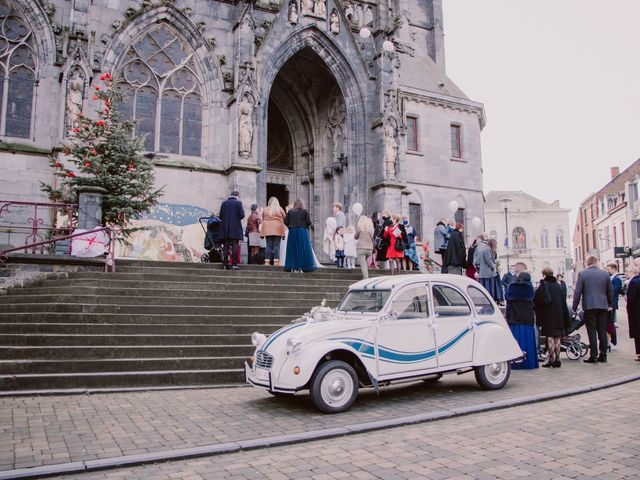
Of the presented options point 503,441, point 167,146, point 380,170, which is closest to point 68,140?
point 167,146

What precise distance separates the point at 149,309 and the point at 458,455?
696cm

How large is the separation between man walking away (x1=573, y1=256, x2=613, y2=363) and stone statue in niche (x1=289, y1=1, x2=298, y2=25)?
14.7m

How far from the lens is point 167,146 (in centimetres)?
1941

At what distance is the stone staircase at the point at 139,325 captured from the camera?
27.1 feet

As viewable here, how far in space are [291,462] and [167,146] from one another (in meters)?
16.2

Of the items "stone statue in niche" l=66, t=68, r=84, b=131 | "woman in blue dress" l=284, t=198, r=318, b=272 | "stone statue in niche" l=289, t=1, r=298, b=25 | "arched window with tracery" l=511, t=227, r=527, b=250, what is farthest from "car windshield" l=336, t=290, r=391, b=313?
"arched window with tracery" l=511, t=227, r=527, b=250

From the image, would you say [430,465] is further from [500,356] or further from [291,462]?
[500,356]

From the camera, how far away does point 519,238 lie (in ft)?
228

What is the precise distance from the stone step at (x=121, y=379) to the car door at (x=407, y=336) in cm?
278

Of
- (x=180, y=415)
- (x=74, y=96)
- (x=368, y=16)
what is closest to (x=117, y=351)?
(x=180, y=415)

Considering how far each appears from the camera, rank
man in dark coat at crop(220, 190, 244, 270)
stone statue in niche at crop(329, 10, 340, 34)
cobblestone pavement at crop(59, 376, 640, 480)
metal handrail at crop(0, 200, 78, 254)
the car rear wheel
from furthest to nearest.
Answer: stone statue in niche at crop(329, 10, 340, 34) → man in dark coat at crop(220, 190, 244, 270) → metal handrail at crop(0, 200, 78, 254) → the car rear wheel → cobblestone pavement at crop(59, 376, 640, 480)

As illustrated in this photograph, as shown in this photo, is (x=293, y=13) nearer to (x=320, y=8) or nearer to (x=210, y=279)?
(x=320, y=8)

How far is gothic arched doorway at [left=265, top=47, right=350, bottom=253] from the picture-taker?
22.9 m

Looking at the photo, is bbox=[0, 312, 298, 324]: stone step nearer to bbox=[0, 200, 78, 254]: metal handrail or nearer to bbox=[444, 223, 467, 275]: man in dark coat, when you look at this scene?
bbox=[0, 200, 78, 254]: metal handrail
